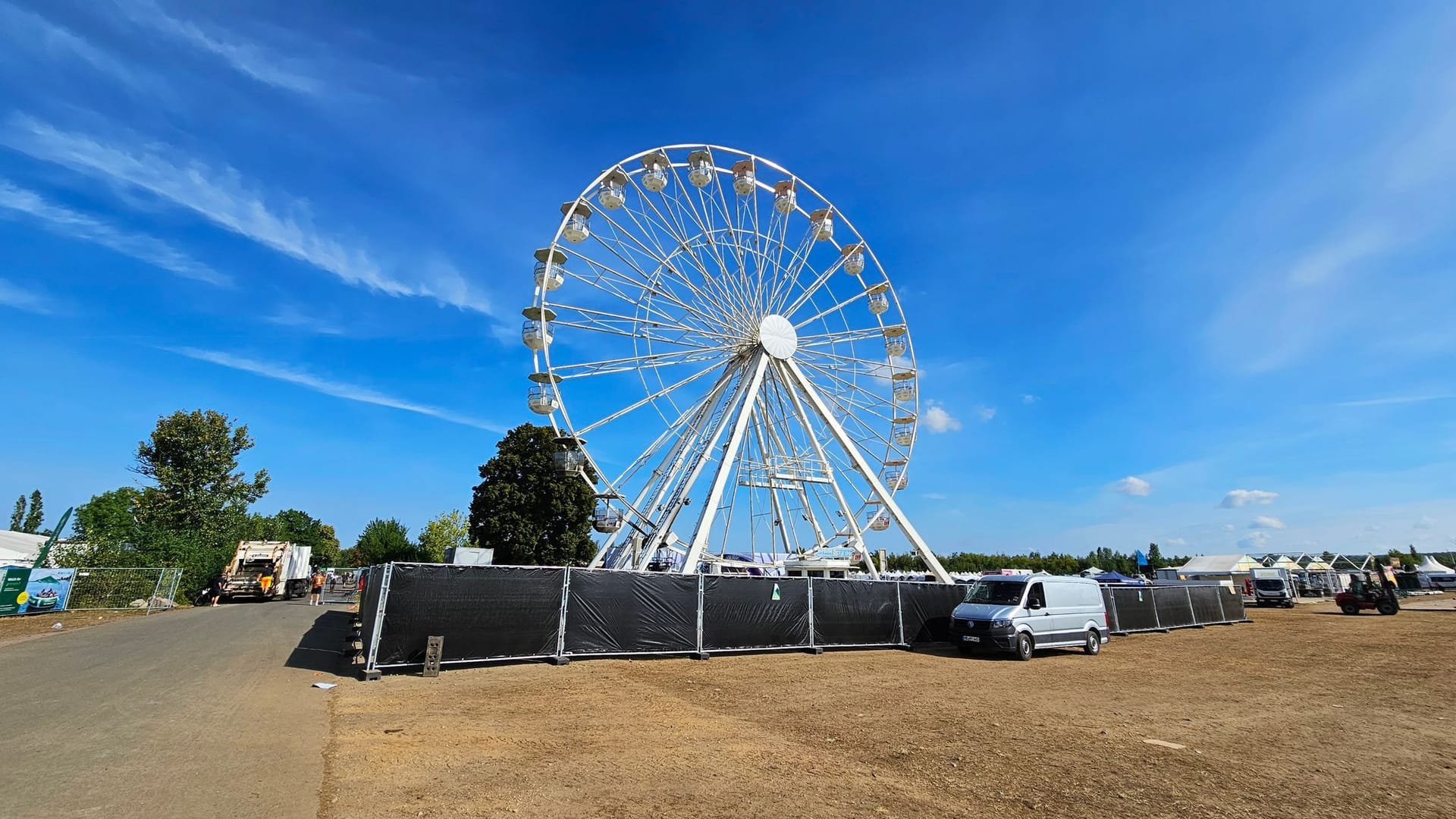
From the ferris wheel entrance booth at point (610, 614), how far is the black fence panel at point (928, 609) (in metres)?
0.03

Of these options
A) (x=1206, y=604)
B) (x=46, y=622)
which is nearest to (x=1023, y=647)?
(x=1206, y=604)

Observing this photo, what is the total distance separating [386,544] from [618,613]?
64625mm

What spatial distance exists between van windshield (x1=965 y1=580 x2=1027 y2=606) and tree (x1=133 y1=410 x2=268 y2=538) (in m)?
44.2

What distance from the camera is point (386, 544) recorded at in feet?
221

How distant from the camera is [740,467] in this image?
25.5 m

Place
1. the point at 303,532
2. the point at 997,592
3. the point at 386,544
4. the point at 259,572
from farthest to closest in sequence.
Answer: the point at 303,532 < the point at 386,544 < the point at 259,572 < the point at 997,592

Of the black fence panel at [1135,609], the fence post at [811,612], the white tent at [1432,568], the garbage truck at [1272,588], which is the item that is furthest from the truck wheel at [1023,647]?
the white tent at [1432,568]

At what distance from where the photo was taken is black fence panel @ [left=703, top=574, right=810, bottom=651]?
1380 cm

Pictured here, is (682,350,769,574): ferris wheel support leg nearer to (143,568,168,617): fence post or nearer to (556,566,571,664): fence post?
(556,566,571,664): fence post

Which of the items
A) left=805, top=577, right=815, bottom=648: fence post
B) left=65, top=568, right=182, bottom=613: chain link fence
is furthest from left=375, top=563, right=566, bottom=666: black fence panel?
left=65, top=568, right=182, bottom=613: chain link fence

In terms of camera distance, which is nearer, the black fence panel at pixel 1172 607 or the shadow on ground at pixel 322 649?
the shadow on ground at pixel 322 649

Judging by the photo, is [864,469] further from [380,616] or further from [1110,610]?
[380,616]

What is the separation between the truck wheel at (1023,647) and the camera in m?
14.1

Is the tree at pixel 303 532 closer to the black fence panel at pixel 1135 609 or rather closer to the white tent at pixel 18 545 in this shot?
the white tent at pixel 18 545
